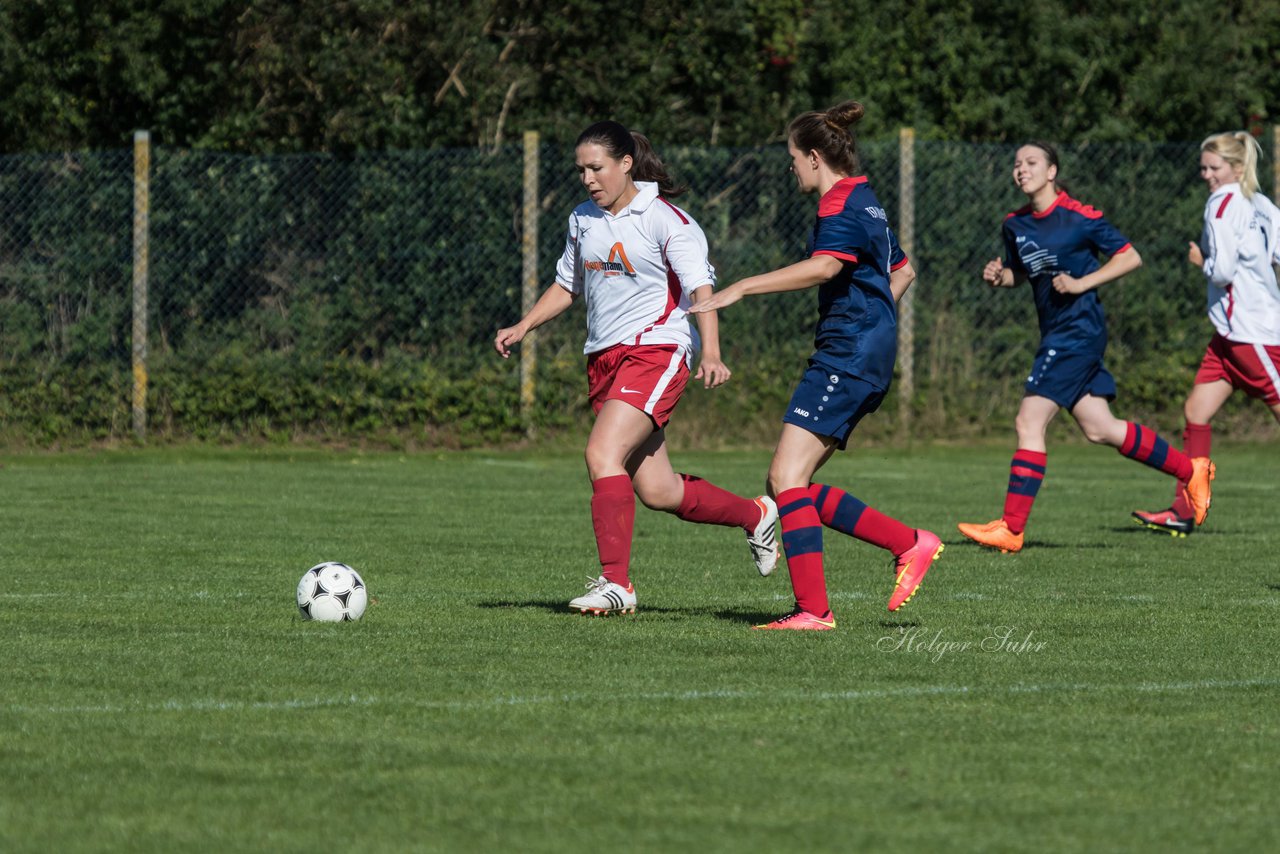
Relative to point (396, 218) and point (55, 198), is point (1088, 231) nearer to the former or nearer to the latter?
point (396, 218)

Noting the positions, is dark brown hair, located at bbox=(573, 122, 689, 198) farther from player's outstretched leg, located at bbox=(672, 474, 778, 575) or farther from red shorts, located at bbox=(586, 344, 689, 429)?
player's outstretched leg, located at bbox=(672, 474, 778, 575)

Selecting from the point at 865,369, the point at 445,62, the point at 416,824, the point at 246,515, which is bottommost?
the point at 246,515

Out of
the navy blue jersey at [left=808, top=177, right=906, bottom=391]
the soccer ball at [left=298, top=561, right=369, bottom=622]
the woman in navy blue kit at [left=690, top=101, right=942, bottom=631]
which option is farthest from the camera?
the soccer ball at [left=298, top=561, right=369, bottom=622]

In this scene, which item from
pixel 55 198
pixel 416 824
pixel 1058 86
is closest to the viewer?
pixel 416 824

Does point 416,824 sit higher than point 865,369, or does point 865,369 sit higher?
point 865,369

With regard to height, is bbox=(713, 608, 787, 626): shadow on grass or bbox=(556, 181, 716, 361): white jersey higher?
bbox=(556, 181, 716, 361): white jersey

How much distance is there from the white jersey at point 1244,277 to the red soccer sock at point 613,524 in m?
4.91

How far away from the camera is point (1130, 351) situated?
17.8m

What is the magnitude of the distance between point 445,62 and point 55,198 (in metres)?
4.13

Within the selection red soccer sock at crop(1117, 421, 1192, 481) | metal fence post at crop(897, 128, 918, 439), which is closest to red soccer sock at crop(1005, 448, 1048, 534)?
red soccer sock at crop(1117, 421, 1192, 481)

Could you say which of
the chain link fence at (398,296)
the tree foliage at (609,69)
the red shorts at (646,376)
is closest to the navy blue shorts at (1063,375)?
the red shorts at (646,376)

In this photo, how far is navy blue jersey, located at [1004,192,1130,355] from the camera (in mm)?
10562

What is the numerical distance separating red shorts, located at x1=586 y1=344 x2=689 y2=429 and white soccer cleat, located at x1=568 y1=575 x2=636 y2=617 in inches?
25.9

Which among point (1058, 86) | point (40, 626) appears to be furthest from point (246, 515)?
point (1058, 86)
